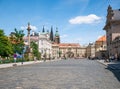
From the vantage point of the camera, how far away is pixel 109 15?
4326 inches

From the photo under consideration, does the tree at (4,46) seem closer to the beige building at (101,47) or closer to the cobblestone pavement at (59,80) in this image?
the cobblestone pavement at (59,80)

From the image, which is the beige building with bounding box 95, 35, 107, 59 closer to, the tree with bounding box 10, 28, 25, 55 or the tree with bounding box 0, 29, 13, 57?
the tree with bounding box 10, 28, 25, 55

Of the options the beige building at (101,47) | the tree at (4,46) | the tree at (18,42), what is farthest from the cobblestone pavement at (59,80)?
the beige building at (101,47)

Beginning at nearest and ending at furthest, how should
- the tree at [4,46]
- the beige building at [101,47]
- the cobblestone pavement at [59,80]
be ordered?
1. the cobblestone pavement at [59,80]
2. the tree at [4,46]
3. the beige building at [101,47]

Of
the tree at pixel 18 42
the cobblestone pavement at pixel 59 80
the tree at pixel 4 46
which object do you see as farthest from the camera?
the tree at pixel 18 42

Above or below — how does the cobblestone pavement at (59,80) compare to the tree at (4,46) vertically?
below

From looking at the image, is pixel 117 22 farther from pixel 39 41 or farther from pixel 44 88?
pixel 44 88

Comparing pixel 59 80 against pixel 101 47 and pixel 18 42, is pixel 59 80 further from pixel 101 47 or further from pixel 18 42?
pixel 101 47

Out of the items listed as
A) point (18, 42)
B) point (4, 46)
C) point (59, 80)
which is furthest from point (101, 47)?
point (59, 80)

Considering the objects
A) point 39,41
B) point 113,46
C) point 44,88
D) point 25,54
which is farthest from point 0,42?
point 39,41

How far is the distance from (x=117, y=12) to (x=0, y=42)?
54208mm

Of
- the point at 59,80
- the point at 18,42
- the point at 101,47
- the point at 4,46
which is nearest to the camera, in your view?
the point at 59,80

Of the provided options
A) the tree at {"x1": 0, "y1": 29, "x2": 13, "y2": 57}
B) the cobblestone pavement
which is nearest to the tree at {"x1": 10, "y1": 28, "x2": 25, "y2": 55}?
the tree at {"x1": 0, "y1": 29, "x2": 13, "y2": 57}

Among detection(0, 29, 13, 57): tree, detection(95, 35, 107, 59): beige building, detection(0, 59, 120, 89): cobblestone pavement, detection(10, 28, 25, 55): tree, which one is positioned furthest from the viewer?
detection(95, 35, 107, 59): beige building
